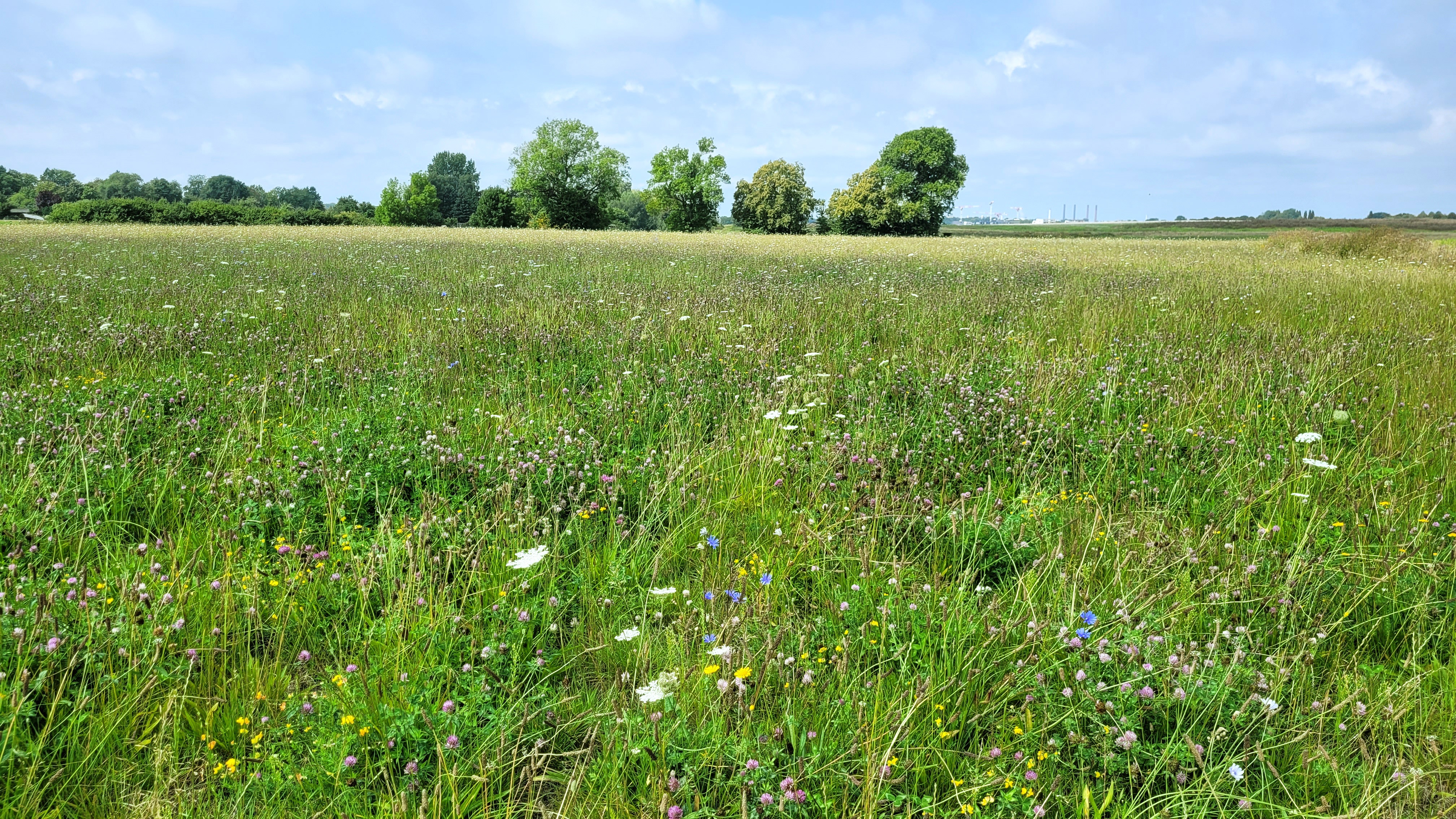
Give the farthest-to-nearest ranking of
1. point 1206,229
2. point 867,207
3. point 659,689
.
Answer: point 1206,229
point 867,207
point 659,689

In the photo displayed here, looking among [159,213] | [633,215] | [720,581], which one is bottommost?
[720,581]

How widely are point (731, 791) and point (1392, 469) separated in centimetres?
345

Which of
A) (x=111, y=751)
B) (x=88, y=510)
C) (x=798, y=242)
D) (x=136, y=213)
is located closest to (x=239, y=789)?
(x=111, y=751)

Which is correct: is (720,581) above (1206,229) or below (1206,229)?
below

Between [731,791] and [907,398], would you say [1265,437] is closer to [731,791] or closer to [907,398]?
[907,398]

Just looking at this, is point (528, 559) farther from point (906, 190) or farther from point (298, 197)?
point (298, 197)

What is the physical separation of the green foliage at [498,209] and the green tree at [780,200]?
930 inches

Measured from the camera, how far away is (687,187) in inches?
2950

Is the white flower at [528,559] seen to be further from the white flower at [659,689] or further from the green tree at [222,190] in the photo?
the green tree at [222,190]

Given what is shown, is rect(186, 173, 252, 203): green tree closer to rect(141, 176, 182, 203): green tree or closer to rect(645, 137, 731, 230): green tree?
rect(141, 176, 182, 203): green tree

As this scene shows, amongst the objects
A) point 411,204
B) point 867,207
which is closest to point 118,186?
point 411,204

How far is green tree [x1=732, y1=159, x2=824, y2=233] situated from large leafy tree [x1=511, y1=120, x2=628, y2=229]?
13.9 meters

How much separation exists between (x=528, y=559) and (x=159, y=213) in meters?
58.0

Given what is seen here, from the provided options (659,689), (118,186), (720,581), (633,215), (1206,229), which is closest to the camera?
(659,689)
